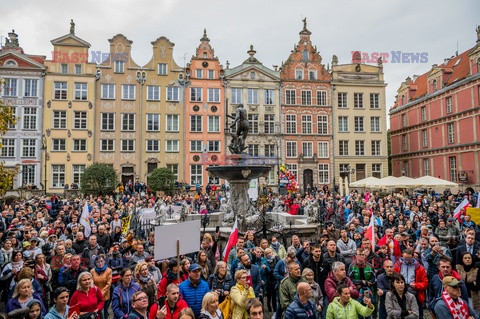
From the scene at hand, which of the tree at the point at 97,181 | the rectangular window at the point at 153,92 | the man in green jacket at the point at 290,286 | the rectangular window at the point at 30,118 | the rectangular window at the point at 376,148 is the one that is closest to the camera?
the man in green jacket at the point at 290,286

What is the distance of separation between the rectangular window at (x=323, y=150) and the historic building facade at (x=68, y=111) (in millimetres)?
24499

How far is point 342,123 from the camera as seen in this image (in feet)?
137

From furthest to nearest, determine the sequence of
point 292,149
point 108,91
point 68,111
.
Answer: point 292,149
point 108,91
point 68,111

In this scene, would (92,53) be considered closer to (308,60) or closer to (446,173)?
(308,60)

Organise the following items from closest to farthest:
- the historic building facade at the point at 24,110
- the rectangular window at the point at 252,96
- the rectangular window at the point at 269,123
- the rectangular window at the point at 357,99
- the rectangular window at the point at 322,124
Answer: the historic building facade at the point at 24,110
the rectangular window at the point at 252,96
the rectangular window at the point at 269,123
the rectangular window at the point at 322,124
the rectangular window at the point at 357,99

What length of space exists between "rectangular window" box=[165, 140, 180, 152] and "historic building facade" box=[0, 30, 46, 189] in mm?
12270

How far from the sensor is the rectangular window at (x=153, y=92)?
38188mm

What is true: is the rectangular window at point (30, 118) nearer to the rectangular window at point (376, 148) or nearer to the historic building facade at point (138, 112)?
the historic building facade at point (138, 112)

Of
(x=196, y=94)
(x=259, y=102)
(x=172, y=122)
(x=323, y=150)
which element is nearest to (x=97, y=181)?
(x=172, y=122)

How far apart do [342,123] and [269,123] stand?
28.7ft

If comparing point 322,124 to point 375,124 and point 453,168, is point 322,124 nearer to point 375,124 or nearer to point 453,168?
point 375,124

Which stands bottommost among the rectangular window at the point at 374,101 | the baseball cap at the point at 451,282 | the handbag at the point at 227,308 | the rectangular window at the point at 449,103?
the handbag at the point at 227,308

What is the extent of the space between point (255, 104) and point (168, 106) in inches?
375

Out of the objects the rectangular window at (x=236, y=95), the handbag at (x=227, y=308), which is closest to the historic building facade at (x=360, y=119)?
the rectangular window at (x=236, y=95)
